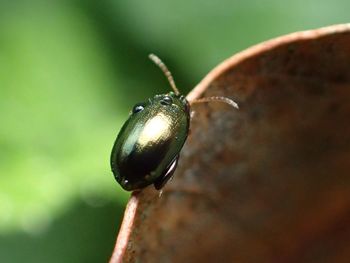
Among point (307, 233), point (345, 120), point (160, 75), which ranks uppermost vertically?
point (345, 120)

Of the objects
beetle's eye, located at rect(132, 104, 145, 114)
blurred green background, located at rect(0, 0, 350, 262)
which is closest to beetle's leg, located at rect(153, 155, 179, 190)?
beetle's eye, located at rect(132, 104, 145, 114)

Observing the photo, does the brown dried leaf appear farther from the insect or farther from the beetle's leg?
the insect

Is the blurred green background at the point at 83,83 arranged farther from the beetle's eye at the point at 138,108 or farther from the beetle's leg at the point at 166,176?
the beetle's leg at the point at 166,176

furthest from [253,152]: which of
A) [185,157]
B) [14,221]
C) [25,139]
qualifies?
[25,139]

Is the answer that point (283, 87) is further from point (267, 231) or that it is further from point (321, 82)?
point (267, 231)

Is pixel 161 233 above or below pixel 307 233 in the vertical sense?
above

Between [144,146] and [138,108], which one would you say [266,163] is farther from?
[138,108]
